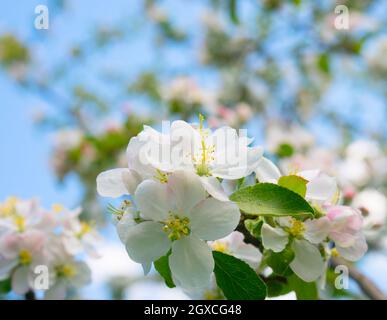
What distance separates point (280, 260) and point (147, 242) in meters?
0.22

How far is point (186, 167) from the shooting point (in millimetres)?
748

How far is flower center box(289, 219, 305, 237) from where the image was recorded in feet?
2.75

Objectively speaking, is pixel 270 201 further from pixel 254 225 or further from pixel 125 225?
pixel 125 225

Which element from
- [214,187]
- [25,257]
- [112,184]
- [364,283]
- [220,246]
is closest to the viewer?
[214,187]

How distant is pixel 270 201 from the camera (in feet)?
2.48

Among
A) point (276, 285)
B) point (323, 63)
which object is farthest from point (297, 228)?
point (323, 63)

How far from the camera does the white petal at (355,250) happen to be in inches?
34.8

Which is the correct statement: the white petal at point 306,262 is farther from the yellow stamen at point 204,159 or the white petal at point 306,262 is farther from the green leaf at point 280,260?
the yellow stamen at point 204,159

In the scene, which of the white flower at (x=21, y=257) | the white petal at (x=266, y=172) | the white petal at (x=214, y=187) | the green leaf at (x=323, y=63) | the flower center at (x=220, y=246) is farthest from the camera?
the green leaf at (x=323, y=63)

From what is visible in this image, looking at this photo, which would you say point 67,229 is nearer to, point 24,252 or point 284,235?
point 24,252

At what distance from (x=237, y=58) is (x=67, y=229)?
→ 370 cm

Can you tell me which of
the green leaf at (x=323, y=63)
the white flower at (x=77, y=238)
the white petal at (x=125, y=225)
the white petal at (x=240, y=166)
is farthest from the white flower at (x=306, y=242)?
the green leaf at (x=323, y=63)

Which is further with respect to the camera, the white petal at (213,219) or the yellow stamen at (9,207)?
the yellow stamen at (9,207)
